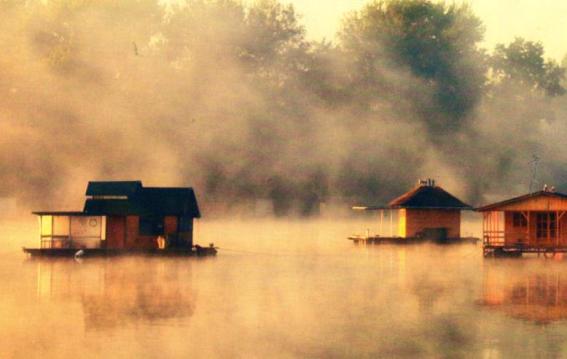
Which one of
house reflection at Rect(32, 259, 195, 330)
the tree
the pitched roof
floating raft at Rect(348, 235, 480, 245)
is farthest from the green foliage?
house reflection at Rect(32, 259, 195, 330)

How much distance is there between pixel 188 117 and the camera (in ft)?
518

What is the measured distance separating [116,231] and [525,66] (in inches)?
4427

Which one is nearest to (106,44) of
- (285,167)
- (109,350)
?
(285,167)

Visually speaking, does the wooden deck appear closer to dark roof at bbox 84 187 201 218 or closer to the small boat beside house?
the small boat beside house

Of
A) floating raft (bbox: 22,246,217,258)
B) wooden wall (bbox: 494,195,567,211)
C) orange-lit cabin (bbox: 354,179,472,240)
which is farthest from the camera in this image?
orange-lit cabin (bbox: 354,179,472,240)

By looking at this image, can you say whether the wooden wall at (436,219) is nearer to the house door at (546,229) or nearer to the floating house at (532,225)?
the floating house at (532,225)

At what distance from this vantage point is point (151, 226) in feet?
306

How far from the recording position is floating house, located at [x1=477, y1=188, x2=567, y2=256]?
94625 millimetres

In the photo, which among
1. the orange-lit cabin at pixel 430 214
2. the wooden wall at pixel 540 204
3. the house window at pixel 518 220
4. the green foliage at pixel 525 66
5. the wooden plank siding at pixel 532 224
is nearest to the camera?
the wooden wall at pixel 540 204

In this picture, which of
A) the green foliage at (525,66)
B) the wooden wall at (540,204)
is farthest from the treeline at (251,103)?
the wooden wall at (540,204)

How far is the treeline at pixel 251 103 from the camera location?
501ft

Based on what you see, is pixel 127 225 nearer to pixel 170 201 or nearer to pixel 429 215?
pixel 170 201

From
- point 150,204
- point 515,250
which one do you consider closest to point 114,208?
point 150,204

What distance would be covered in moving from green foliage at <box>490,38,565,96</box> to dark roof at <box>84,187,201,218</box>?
106 m
